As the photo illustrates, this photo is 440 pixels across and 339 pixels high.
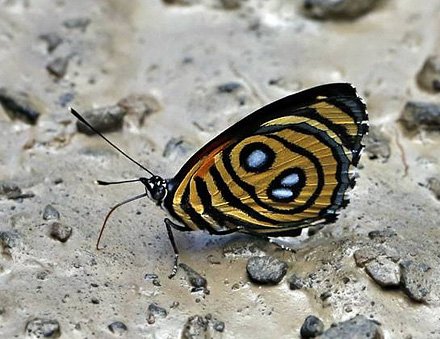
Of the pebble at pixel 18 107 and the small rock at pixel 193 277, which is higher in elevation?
the small rock at pixel 193 277

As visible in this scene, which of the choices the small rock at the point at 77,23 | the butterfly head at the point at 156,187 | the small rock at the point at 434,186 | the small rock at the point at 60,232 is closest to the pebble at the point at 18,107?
the small rock at the point at 77,23

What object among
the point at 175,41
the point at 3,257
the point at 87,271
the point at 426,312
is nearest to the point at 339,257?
the point at 426,312

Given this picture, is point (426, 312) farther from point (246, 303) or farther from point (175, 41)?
point (175, 41)

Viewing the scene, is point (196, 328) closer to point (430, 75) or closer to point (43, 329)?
point (43, 329)

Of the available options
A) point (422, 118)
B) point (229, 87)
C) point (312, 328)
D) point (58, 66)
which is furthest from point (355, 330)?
point (58, 66)

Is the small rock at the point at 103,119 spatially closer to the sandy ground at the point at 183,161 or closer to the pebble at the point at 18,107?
the sandy ground at the point at 183,161

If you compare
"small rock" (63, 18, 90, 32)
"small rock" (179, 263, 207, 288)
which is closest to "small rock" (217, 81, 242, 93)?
"small rock" (63, 18, 90, 32)

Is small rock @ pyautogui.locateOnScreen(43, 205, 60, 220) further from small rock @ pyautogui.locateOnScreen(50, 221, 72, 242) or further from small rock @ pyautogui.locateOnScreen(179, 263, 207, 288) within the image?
small rock @ pyautogui.locateOnScreen(179, 263, 207, 288)
